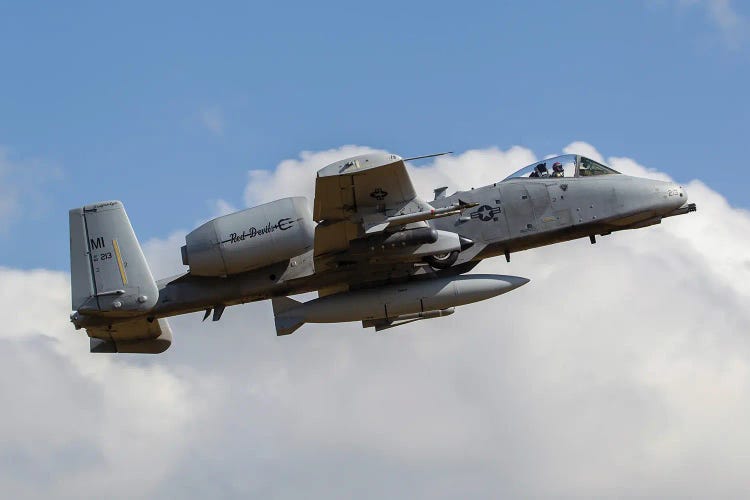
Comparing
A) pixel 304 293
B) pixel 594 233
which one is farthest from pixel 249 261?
pixel 594 233

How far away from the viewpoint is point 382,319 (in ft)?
96.7

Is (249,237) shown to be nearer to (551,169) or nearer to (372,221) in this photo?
(372,221)

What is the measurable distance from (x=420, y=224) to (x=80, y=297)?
749 cm

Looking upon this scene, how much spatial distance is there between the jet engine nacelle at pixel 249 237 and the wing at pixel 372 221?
0.64m

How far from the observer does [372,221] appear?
2744 centimetres

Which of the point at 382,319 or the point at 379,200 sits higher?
the point at 379,200

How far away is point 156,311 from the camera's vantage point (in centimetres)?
2938

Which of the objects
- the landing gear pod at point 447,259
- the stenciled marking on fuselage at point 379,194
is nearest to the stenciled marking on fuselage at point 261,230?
the stenciled marking on fuselage at point 379,194

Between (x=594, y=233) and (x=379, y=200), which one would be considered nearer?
(x=379, y=200)

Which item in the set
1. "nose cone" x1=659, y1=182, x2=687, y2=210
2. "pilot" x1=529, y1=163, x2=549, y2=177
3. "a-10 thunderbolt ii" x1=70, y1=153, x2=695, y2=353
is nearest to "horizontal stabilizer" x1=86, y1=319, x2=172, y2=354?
"a-10 thunderbolt ii" x1=70, y1=153, x2=695, y2=353

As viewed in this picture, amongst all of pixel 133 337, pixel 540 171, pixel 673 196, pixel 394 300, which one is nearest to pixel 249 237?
pixel 394 300

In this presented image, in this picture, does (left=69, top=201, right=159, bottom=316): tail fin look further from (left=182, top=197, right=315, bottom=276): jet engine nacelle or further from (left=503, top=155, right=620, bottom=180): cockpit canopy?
(left=503, top=155, right=620, bottom=180): cockpit canopy

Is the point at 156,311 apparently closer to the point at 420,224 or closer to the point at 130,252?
the point at 130,252

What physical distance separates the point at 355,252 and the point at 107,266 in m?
5.38
